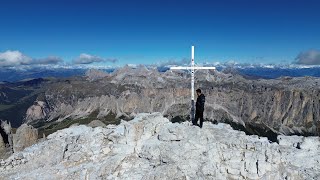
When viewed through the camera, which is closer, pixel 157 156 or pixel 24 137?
pixel 157 156

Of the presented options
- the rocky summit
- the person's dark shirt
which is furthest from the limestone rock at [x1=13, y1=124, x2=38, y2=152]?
the person's dark shirt

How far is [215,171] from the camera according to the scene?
150 ft

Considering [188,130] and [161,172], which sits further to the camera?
[188,130]

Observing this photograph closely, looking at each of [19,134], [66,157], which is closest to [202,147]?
[66,157]

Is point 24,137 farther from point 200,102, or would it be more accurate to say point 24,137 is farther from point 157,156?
point 200,102

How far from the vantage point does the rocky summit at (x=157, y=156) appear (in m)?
42.8

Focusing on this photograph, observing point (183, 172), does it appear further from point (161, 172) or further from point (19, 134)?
point (19, 134)

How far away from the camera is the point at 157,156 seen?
45406 mm

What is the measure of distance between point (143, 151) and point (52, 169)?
1112cm

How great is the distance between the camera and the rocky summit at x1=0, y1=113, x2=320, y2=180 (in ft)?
140

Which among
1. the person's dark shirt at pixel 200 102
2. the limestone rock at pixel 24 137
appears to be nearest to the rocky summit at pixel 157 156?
the person's dark shirt at pixel 200 102

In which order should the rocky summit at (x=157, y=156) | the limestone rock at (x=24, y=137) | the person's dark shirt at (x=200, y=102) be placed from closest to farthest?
the rocky summit at (x=157, y=156), the person's dark shirt at (x=200, y=102), the limestone rock at (x=24, y=137)

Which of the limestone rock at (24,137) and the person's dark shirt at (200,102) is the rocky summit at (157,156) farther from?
the limestone rock at (24,137)

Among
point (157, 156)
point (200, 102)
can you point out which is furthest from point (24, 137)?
point (200, 102)
